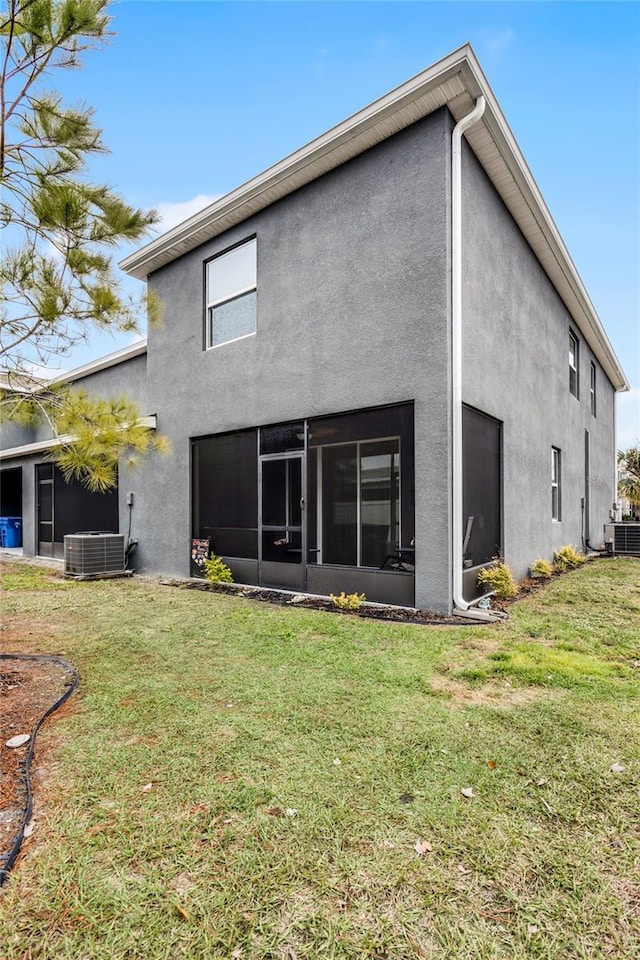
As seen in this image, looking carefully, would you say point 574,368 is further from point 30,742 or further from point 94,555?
point 30,742

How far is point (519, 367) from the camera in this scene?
335 inches

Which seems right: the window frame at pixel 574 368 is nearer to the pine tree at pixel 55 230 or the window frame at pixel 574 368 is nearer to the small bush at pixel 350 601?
the small bush at pixel 350 601

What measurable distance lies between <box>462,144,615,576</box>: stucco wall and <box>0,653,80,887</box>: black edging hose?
518cm

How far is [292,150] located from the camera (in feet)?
22.9

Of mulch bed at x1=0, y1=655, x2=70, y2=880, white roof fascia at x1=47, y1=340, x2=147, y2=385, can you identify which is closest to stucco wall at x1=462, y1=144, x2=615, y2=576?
mulch bed at x1=0, y1=655, x2=70, y2=880

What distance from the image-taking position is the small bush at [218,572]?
817 centimetres

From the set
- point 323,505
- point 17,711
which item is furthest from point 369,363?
point 17,711

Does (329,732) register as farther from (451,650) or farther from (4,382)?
(4,382)

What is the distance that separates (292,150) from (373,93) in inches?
51.9

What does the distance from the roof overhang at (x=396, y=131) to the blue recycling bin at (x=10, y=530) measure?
378 inches

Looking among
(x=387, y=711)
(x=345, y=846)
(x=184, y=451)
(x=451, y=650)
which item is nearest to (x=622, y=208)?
(x=184, y=451)

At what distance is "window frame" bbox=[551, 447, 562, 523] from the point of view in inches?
421

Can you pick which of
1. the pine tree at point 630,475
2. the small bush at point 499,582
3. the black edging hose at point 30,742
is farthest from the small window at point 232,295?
the pine tree at point 630,475

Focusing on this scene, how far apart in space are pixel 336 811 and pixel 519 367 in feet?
26.1
